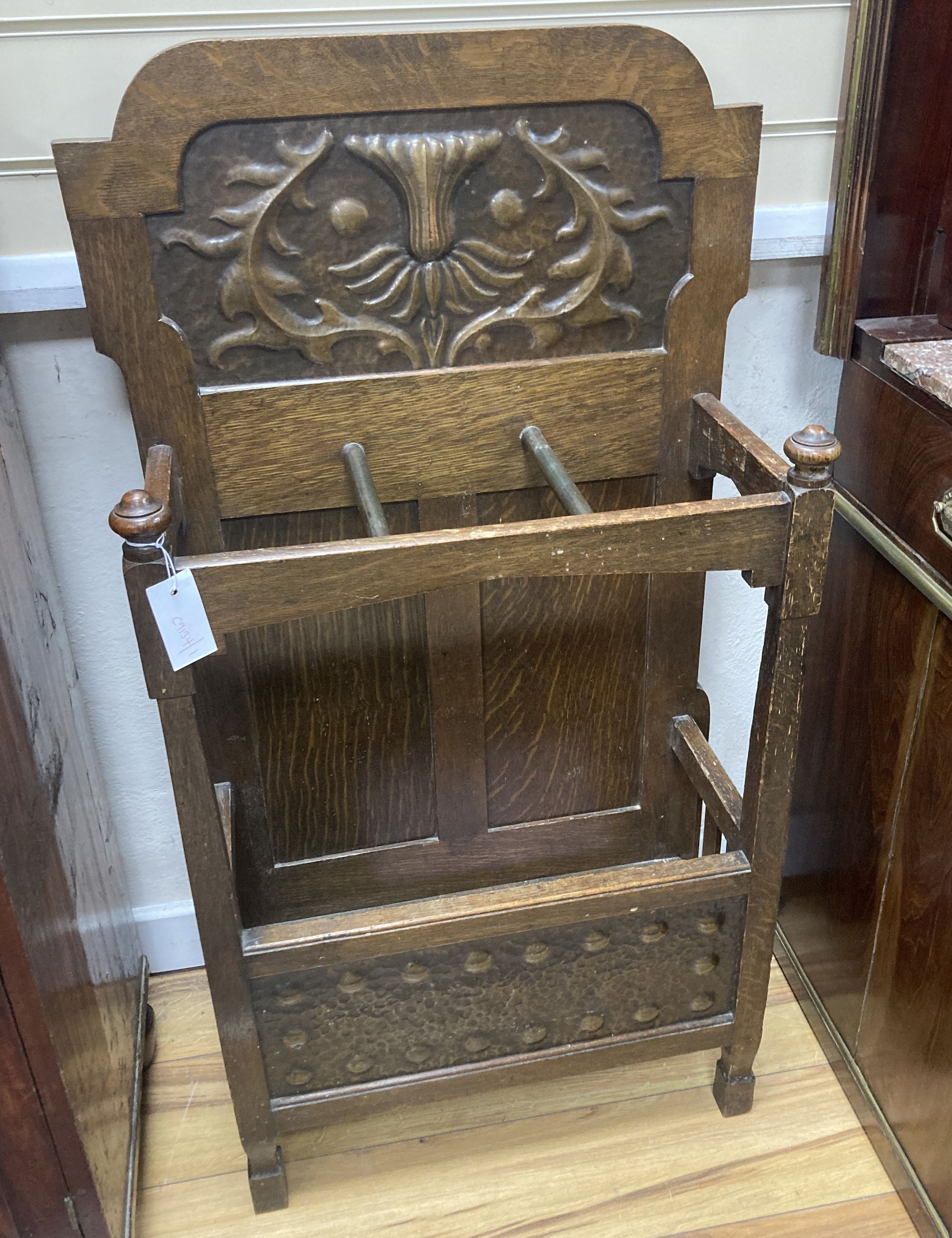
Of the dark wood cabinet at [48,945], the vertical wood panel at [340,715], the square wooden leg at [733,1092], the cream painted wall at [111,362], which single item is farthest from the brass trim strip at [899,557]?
the dark wood cabinet at [48,945]

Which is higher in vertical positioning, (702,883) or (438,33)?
(438,33)

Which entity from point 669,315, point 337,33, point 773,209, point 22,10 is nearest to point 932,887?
point 669,315

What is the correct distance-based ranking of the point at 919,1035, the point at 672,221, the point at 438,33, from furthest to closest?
the point at 919,1035 < the point at 672,221 < the point at 438,33

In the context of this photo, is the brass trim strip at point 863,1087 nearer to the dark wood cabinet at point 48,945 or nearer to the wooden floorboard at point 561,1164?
the wooden floorboard at point 561,1164

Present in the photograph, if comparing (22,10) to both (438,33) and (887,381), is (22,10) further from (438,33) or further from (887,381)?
(887,381)

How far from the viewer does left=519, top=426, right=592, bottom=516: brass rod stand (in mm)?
974

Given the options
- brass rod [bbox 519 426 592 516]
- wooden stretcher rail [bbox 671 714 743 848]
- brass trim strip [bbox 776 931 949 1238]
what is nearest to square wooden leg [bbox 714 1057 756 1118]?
brass trim strip [bbox 776 931 949 1238]

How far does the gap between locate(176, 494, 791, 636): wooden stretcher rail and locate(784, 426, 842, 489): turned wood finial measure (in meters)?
0.03

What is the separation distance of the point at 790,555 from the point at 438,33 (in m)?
0.57

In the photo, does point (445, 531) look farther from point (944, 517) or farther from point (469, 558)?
point (944, 517)

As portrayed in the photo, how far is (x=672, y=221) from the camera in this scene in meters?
1.06

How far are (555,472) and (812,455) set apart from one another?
258 millimetres

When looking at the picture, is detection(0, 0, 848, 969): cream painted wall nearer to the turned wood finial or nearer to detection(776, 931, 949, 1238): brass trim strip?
detection(776, 931, 949, 1238): brass trim strip

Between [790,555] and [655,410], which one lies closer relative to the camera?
[790,555]
